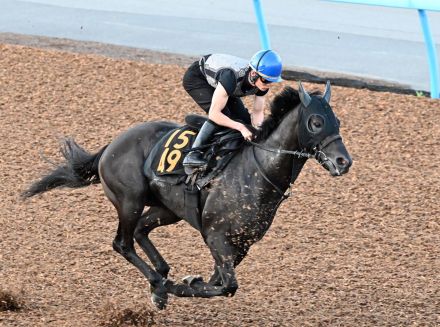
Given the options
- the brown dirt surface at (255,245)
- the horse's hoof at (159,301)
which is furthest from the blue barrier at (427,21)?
the horse's hoof at (159,301)

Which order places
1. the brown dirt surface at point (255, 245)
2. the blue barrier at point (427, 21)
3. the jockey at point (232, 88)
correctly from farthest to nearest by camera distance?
the blue barrier at point (427, 21) → the brown dirt surface at point (255, 245) → the jockey at point (232, 88)

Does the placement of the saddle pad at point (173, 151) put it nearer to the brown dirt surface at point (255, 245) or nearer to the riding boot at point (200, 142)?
the riding boot at point (200, 142)

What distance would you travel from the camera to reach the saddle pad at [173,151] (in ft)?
24.5

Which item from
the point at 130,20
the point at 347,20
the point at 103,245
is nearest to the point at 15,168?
the point at 103,245

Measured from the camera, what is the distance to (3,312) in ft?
24.4

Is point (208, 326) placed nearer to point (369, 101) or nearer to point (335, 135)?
point (335, 135)

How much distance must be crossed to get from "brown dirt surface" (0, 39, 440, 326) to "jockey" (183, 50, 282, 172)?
1.23 metres

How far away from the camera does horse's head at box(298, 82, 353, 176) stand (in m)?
6.67

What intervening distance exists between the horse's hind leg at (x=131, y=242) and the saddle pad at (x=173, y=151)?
1.05ft

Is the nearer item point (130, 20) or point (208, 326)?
point (208, 326)

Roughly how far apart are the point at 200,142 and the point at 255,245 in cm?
182

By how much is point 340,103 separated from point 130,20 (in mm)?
5394

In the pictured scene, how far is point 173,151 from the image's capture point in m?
7.52

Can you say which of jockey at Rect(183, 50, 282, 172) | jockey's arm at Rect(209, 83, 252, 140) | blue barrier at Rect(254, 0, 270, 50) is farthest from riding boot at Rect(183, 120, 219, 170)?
blue barrier at Rect(254, 0, 270, 50)
